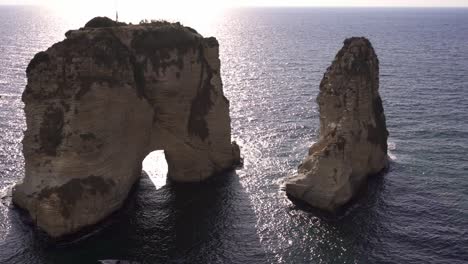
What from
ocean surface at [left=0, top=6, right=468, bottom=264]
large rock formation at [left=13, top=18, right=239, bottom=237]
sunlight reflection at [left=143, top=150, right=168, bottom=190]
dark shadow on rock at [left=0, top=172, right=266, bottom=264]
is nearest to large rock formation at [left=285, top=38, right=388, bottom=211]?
ocean surface at [left=0, top=6, right=468, bottom=264]

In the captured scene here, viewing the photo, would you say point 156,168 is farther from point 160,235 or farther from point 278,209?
point 278,209

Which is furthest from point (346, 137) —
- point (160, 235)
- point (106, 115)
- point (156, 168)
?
point (106, 115)

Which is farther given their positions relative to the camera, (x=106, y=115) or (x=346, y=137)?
(x=346, y=137)

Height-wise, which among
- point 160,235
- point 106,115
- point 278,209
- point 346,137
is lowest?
point 160,235

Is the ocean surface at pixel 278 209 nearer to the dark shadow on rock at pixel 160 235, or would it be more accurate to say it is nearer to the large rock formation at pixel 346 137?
the dark shadow on rock at pixel 160 235

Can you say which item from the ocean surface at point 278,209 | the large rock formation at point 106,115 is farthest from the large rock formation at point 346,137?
the large rock formation at point 106,115

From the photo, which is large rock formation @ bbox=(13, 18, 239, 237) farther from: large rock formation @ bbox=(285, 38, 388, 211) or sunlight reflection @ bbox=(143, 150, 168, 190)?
large rock formation @ bbox=(285, 38, 388, 211)
